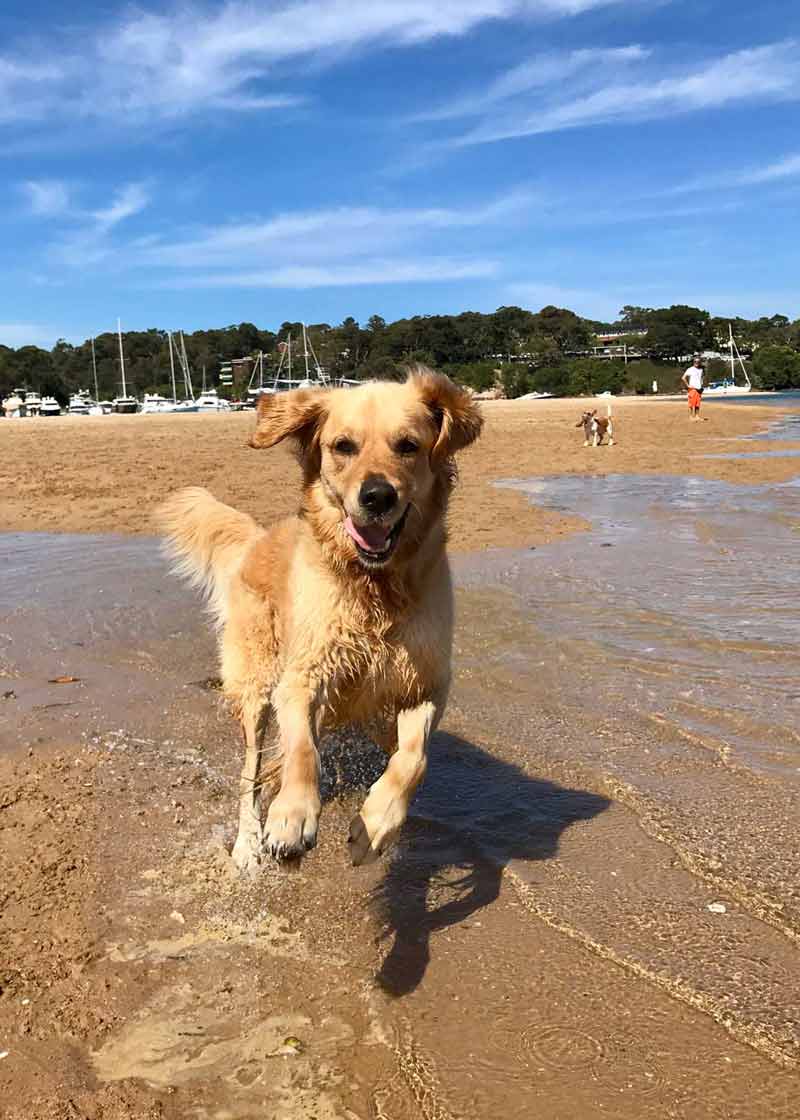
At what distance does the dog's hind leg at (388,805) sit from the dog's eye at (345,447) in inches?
41.9

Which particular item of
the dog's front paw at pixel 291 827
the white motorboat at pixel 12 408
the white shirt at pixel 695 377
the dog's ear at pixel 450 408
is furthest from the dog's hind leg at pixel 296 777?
the white motorboat at pixel 12 408

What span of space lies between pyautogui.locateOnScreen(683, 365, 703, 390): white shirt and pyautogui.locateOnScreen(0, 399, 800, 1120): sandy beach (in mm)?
24795

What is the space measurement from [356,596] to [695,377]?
2929 centimetres

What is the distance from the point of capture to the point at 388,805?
2900 mm

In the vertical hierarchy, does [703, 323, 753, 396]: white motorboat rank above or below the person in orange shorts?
above

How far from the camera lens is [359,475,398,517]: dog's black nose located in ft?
A: 10.8

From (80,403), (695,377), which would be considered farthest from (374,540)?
(80,403)

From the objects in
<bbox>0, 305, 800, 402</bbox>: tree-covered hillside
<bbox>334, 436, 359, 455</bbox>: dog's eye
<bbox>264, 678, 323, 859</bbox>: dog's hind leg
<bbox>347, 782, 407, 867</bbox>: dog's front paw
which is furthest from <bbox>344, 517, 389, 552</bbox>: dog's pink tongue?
<bbox>0, 305, 800, 402</bbox>: tree-covered hillside

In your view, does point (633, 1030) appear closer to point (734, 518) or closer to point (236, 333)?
point (734, 518)

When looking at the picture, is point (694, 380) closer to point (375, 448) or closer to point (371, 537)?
point (375, 448)

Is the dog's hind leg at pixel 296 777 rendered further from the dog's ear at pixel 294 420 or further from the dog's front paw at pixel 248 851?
the dog's ear at pixel 294 420

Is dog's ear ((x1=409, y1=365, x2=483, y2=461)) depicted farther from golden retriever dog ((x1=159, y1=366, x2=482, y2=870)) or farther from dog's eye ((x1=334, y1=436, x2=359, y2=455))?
dog's eye ((x1=334, y1=436, x2=359, y2=455))

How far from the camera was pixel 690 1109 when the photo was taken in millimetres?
2111

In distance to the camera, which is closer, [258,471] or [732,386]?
[258,471]
